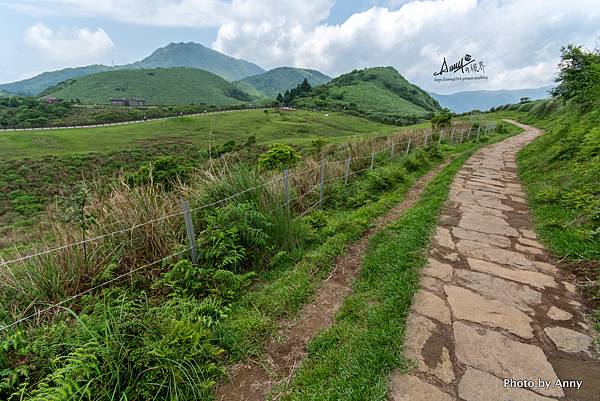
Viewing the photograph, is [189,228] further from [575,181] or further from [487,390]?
[575,181]

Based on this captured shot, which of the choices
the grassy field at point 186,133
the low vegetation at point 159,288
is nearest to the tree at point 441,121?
the grassy field at point 186,133

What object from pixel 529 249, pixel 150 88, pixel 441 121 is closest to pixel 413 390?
pixel 529 249

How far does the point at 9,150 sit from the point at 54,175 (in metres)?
14.1

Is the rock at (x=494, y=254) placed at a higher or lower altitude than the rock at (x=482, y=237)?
lower

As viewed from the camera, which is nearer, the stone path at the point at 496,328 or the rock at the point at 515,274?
the stone path at the point at 496,328

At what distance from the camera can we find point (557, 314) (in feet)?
7.85

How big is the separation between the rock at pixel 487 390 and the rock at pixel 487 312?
517 mm

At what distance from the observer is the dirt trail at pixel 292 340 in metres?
1.99

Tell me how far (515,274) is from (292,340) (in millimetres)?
2407

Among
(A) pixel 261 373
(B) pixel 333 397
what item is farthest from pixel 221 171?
(B) pixel 333 397

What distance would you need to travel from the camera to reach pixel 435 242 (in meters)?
3.73

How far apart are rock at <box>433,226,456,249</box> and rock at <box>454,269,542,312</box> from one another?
24.7 inches

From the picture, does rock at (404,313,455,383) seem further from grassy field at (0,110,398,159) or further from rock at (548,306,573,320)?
grassy field at (0,110,398,159)

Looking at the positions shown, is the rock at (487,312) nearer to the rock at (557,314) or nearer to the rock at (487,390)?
the rock at (557,314)
